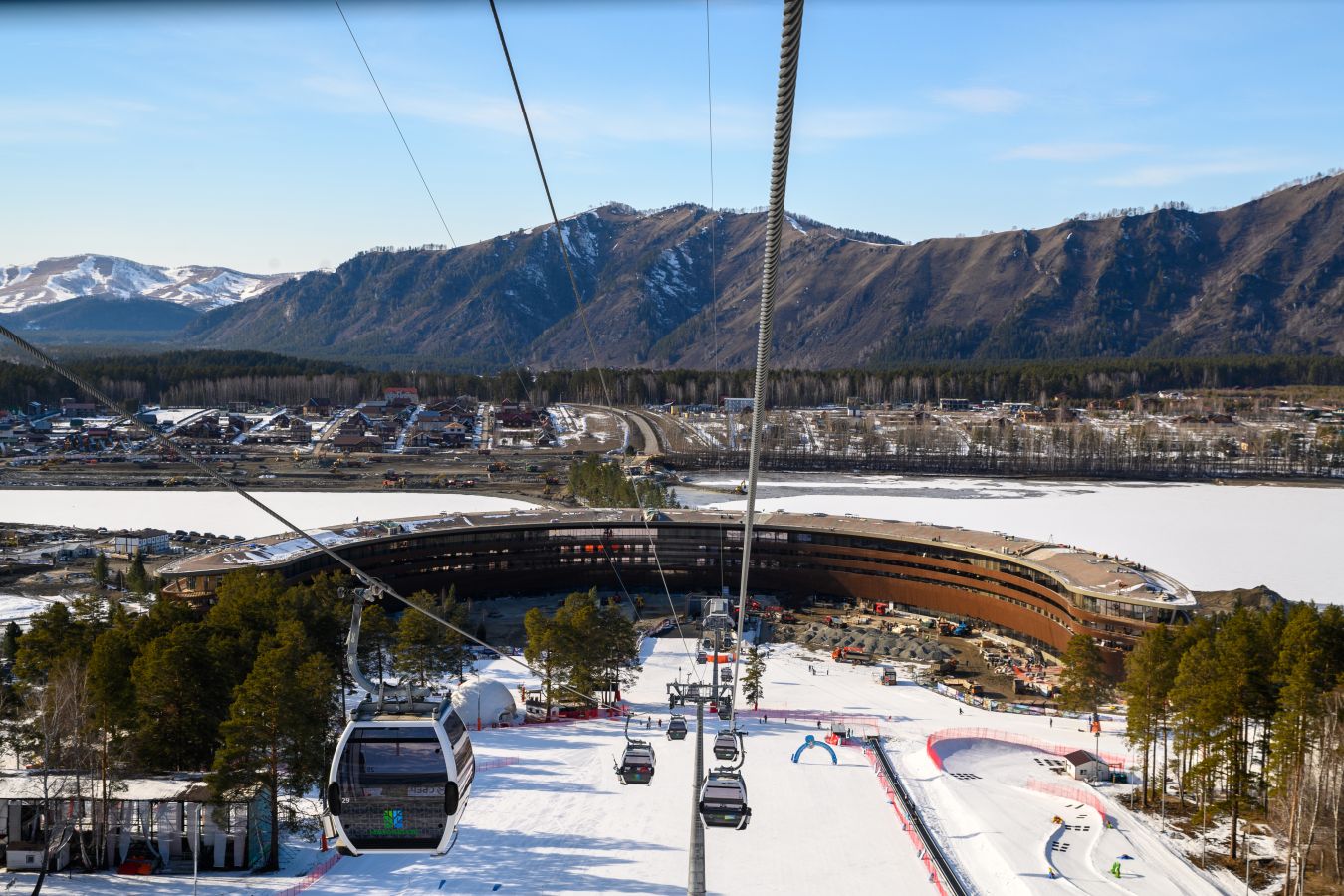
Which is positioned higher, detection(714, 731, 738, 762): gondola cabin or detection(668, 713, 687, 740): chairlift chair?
detection(714, 731, 738, 762): gondola cabin

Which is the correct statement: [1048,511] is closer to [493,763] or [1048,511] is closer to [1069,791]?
[1069,791]

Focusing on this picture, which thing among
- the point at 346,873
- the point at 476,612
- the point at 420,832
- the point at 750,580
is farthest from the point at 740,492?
the point at 420,832

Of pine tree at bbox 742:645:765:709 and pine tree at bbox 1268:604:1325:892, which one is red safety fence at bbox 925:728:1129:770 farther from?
pine tree at bbox 742:645:765:709

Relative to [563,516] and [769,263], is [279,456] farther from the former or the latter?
[769,263]

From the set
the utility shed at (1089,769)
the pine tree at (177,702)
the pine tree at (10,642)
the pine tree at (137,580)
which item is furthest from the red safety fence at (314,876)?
the pine tree at (137,580)

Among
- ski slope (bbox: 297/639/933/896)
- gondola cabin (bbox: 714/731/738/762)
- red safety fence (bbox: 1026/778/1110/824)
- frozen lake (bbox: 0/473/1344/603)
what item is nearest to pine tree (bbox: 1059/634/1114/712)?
red safety fence (bbox: 1026/778/1110/824)

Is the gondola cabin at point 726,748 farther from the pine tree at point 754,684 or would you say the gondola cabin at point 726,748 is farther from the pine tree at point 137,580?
the pine tree at point 137,580

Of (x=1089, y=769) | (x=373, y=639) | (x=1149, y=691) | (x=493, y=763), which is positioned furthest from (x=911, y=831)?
(x=373, y=639)
